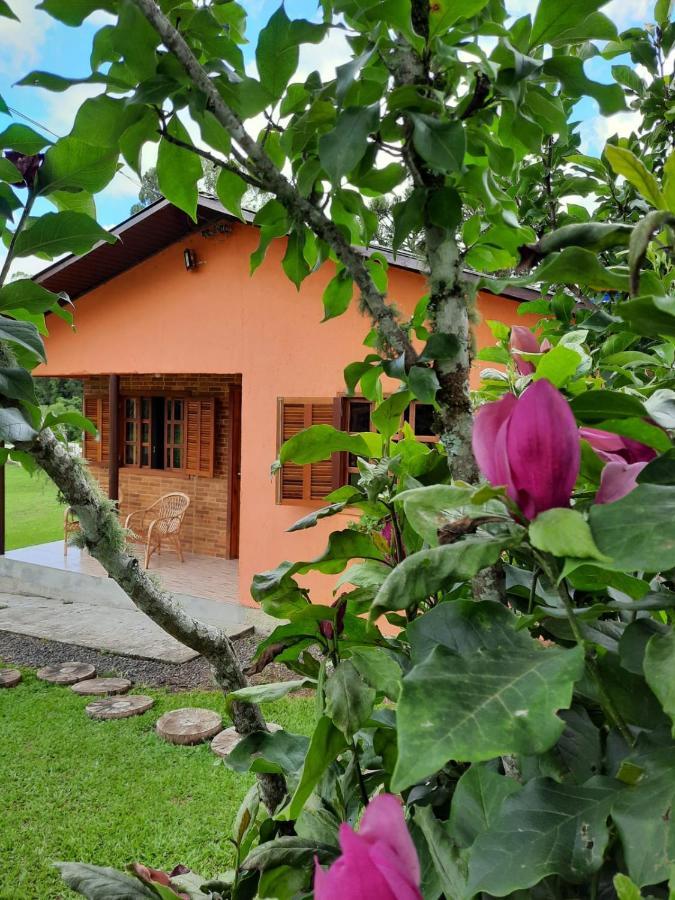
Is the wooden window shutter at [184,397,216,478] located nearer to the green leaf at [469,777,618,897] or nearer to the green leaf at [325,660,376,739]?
the green leaf at [325,660,376,739]

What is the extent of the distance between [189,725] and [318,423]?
2.53 metres

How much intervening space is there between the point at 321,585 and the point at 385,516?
16.7ft

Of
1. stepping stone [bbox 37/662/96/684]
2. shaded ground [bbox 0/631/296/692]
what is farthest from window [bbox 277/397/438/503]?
stepping stone [bbox 37/662/96/684]

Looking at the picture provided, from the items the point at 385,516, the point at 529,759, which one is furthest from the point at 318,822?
the point at 385,516

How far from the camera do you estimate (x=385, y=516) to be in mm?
907

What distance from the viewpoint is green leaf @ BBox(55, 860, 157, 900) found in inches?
30.4

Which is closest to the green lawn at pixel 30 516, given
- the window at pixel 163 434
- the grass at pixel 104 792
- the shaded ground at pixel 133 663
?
the window at pixel 163 434

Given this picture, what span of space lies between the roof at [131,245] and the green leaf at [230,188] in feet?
16.3

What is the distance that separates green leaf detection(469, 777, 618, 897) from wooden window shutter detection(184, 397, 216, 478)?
327 inches

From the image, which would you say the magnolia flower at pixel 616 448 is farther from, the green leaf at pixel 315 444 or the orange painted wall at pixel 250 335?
the orange painted wall at pixel 250 335

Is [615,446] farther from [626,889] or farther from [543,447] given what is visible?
[626,889]

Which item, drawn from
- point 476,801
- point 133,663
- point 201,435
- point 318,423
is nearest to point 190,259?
point 318,423

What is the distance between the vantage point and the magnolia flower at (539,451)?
438 mm

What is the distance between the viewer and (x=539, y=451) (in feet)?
1.45
